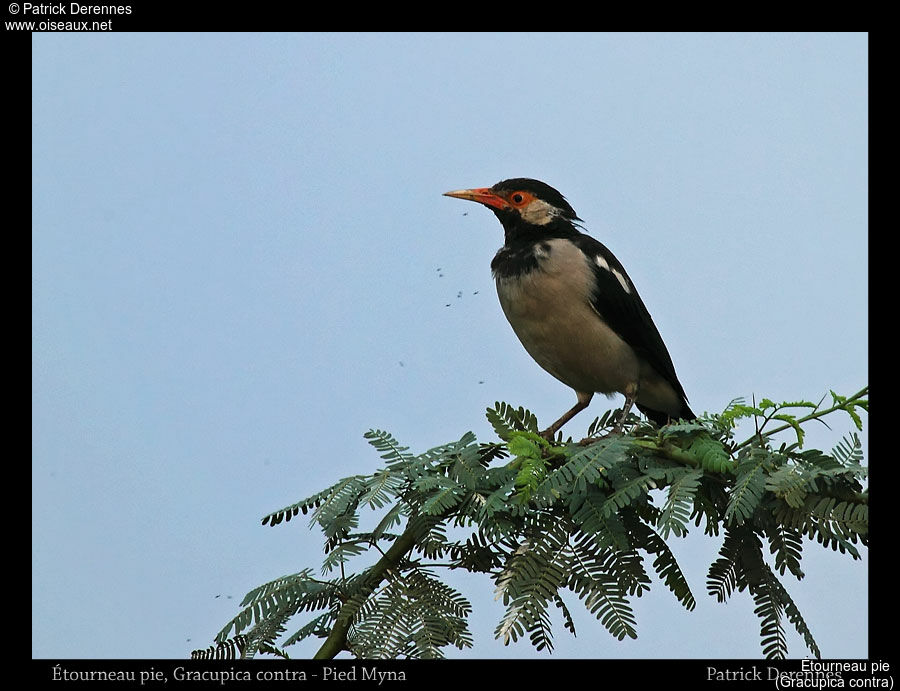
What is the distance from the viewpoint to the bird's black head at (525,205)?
6031mm

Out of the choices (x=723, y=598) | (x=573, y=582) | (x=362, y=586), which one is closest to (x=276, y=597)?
(x=362, y=586)

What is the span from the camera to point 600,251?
587cm

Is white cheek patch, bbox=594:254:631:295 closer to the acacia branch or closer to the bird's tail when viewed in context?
the bird's tail

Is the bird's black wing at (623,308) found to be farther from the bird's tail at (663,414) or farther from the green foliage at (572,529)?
the green foliage at (572,529)

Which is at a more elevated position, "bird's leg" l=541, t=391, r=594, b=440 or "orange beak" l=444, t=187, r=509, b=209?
"orange beak" l=444, t=187, r=509, b=209

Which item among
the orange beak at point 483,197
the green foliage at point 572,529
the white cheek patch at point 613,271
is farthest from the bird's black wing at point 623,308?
the green foliage at point 572,529

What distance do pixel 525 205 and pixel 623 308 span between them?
3.18 ft

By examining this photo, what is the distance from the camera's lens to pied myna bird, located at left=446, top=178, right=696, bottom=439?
558cm

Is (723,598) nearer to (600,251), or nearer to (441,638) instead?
(441,638)

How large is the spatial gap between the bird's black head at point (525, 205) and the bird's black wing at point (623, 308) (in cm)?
20

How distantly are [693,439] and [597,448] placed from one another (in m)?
0.38

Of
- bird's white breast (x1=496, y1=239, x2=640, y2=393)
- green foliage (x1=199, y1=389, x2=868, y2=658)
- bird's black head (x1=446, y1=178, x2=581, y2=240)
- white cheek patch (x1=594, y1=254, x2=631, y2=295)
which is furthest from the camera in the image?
bird's black head (x1=446, y1=178, x2=581, y2=240)

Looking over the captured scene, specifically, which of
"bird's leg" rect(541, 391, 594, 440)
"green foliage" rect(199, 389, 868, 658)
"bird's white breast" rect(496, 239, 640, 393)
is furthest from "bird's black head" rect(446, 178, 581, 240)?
"green foliage" rect(199, 389, 868, 658)

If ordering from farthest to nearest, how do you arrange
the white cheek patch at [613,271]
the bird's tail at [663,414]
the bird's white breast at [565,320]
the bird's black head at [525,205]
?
the bird's tail at [663,414] < the bird's black head at [525,205] < the white cheek patch at [613,271] < the bird's white breast at [565,320]
